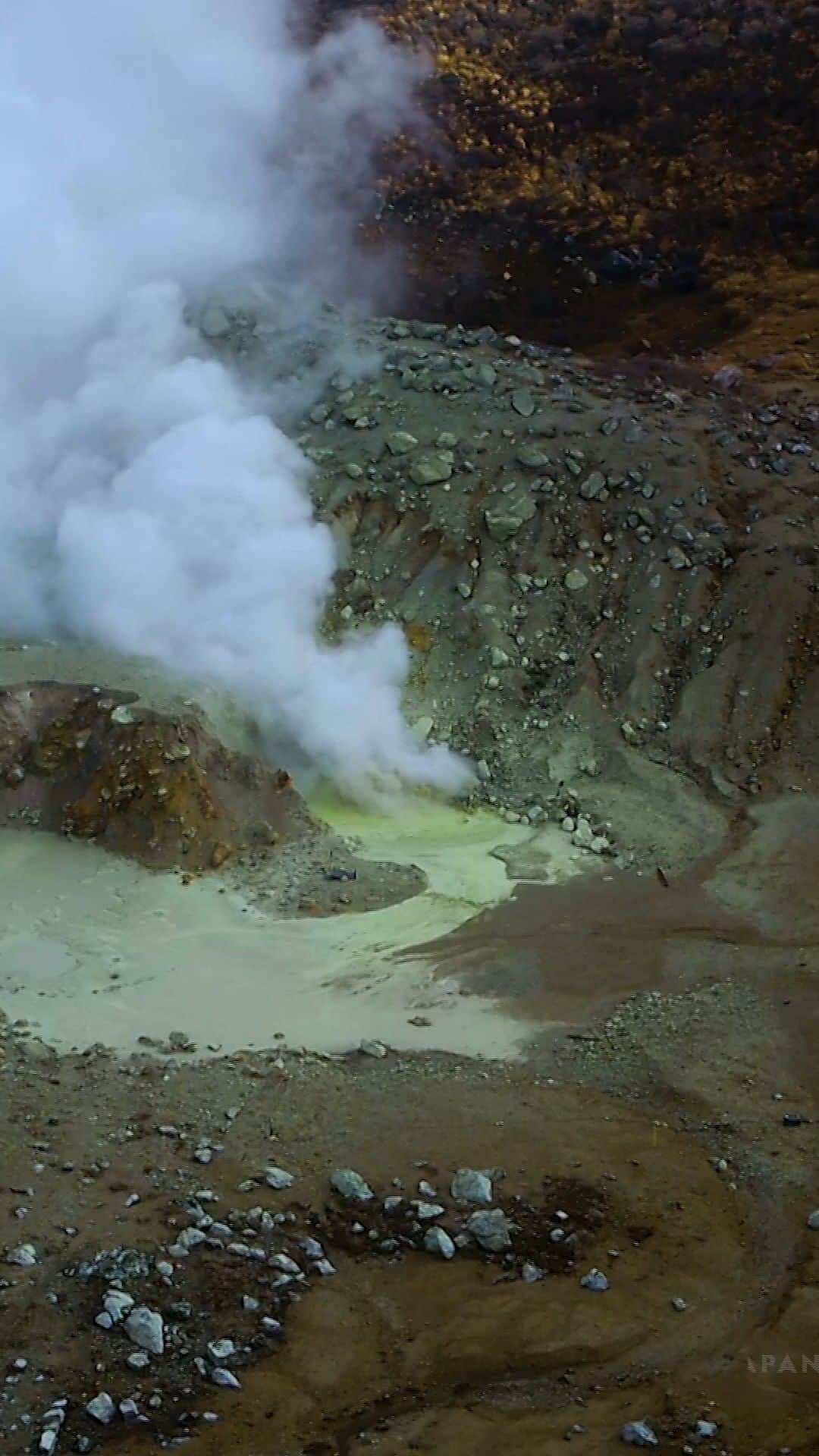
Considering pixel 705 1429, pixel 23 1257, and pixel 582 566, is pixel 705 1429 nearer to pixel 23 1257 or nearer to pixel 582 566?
pixel 23 1257

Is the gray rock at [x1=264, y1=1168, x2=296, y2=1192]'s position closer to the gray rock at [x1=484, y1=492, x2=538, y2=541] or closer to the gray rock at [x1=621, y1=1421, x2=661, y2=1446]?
the gray rock at [x1=621, y1=1421, x2=661, y2=1446]

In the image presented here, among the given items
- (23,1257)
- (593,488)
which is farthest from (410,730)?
(23,1257)

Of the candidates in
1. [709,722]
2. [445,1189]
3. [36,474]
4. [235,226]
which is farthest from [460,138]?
[445,1189]

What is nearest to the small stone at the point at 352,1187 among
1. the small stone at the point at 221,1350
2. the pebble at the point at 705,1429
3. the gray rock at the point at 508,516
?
the small stone at the point at 221,1350

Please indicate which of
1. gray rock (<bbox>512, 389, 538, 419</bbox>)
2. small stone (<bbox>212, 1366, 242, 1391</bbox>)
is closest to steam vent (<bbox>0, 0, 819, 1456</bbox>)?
small stone (<bbox>212, 1366, 242, 1391</bbox>)

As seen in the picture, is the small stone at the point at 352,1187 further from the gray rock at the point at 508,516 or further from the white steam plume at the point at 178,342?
the gray rock at the point at 508,516

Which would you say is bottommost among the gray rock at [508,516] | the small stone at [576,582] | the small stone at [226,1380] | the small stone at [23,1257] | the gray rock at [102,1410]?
the gray rock at [102,1410]

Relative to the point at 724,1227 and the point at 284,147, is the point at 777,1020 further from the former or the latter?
the point at 284,147
